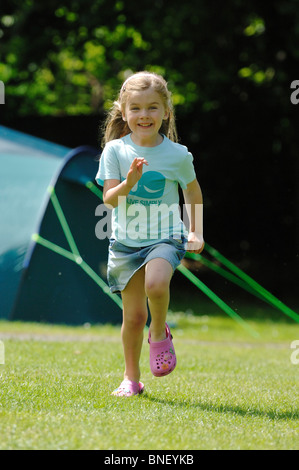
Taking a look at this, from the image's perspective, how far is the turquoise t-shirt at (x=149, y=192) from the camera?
348 centimetres

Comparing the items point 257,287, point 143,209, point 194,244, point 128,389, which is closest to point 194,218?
point 194,244

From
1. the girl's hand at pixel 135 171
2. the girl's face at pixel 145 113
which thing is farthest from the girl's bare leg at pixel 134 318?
the girl's face at pixel 145 113

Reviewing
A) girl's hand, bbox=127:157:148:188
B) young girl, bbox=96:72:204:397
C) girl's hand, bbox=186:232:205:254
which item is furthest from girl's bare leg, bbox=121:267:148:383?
girl's hand, bbox=127:157:148:188

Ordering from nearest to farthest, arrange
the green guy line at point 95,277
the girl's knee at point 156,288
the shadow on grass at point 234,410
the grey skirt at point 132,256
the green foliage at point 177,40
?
the shadow on grass at point 234,410 → the girl's knee at point 156,288 → the grey skirt at point 132,256 → the green guy line at point 95,277 → the green foliage at point 177,40

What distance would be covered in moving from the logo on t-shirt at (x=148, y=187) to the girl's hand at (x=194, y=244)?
25cm

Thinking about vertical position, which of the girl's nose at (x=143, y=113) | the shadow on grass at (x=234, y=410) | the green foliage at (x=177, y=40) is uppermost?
the green foliage at (x=177, y=40)

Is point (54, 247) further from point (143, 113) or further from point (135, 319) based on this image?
point (143, 113)

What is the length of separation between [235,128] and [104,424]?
8475mm

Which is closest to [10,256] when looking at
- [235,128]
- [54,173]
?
[54,173]

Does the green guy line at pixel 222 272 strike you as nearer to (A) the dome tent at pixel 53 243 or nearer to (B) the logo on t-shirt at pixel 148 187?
(A) the dome tent at pixel 53 243

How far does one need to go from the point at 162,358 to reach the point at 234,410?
39 centimetres

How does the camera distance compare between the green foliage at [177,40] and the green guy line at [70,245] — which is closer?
the green guy line at [70,245]

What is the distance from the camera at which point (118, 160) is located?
3.55m
